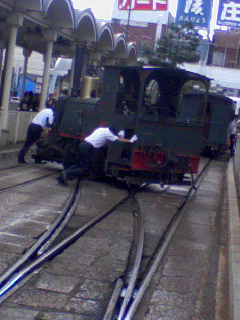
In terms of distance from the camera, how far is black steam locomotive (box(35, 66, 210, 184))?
13.3 m

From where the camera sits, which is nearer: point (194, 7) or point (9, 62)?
point (9, 62)

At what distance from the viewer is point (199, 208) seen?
12.2 meters

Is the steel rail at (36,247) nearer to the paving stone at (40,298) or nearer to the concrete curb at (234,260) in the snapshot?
the paving stone at (40,298)

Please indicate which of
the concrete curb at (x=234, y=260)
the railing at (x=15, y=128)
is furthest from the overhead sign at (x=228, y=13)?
the concrete curb at (x=234, y=260)

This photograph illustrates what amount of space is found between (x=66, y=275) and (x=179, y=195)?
7725 millimetres

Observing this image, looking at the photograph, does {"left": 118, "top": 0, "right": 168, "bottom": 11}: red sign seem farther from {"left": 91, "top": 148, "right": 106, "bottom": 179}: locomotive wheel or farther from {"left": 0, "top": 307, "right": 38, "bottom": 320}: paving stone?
{"left": 0, "top": 307, "right": 38, "bottom": 320}: paving stone

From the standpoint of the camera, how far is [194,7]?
42250 millimetres

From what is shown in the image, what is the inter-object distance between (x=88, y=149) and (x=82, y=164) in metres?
0.37

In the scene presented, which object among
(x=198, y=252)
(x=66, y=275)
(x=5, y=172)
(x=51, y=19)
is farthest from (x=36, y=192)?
(x=51, y=19)

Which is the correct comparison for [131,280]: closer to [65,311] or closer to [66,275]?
[66,275]

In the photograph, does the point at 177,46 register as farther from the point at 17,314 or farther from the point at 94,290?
the point at 17,314

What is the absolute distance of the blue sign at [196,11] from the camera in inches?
1646

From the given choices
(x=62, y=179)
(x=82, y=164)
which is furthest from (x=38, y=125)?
(x=62, y=179)

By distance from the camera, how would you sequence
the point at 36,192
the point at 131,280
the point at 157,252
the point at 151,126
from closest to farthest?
the point at 131,280 → the point at 157,252 → the point at 36,192 → the point at 151,126
